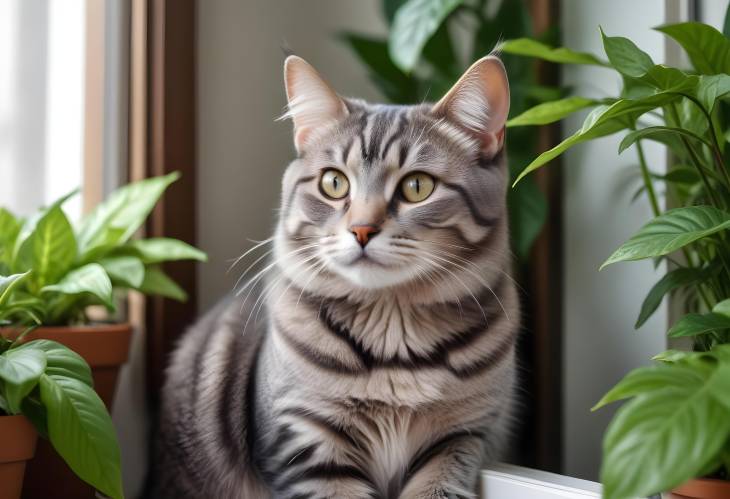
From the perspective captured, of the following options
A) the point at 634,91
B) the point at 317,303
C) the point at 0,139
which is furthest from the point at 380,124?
the point at 0,139

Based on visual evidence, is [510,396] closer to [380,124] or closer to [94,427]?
[380,124]

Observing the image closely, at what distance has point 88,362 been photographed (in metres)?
1.29

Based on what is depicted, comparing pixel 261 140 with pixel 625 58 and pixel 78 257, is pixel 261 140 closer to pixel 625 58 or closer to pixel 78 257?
pixel 78 257

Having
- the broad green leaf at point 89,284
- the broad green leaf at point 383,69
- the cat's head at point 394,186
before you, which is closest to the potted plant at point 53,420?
the broad green leaf at point 89,284

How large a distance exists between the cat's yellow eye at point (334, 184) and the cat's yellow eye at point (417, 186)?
0.31 feet

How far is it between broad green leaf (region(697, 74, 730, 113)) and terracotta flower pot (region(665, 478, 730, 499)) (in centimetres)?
48

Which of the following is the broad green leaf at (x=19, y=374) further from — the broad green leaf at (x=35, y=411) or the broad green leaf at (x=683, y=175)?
the broad green leaf at (x=683, y=175)

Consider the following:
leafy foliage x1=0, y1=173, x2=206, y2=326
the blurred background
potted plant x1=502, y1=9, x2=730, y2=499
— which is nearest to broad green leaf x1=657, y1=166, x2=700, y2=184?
potted plant x1=502, y1=9, x2=730, y2=499

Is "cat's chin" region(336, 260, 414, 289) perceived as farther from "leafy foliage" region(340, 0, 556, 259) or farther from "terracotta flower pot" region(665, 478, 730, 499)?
"leafy foliage" region(340, 0, 556, 259)

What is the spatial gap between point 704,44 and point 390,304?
0.59 metres

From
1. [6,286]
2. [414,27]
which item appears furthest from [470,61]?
[6,286]

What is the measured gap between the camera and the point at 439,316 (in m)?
1.13

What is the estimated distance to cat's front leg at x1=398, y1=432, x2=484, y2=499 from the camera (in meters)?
1.07

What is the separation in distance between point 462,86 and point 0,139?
41.6 inches
